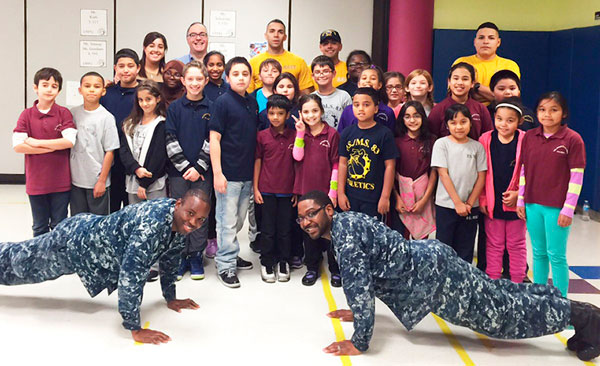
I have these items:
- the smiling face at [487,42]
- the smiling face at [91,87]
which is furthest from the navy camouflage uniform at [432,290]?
the smiling face at [487,42]

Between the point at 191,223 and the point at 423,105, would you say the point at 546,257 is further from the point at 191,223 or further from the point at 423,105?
the point at 191,223

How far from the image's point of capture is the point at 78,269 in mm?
4035

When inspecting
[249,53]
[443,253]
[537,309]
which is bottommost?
[537,309]

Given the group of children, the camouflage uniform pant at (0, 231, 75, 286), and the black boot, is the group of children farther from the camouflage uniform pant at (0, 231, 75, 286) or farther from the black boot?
the black boot

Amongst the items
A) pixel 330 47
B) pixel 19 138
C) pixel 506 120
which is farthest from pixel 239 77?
pixel 506 120

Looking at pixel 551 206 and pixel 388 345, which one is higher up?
pixel 551 206

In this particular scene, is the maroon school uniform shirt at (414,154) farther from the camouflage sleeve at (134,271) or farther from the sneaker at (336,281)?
the camouflage sleeve at (134,271)

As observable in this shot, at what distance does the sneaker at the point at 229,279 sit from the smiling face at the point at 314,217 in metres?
1.39

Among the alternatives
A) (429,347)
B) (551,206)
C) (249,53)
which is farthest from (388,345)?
(249,53)

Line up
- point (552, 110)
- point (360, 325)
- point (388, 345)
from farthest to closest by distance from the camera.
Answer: point (552, 110) < point (388, 345) < point (360, 325)

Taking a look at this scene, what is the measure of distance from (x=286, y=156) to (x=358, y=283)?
1.74m

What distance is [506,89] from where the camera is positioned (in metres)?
5.20

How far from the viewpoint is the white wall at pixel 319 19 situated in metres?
9.16

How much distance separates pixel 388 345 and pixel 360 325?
36 centimetres
